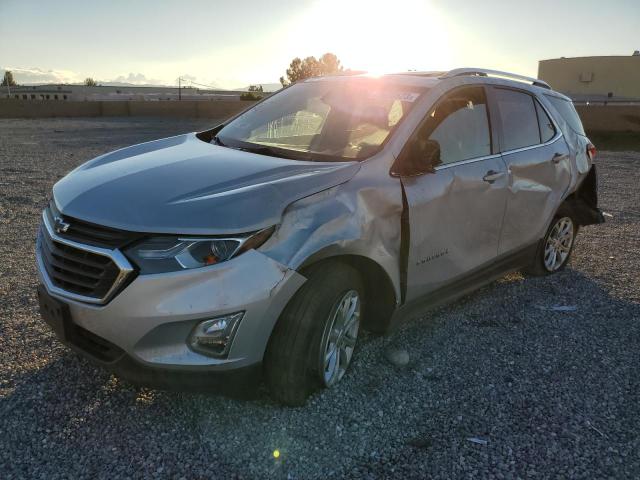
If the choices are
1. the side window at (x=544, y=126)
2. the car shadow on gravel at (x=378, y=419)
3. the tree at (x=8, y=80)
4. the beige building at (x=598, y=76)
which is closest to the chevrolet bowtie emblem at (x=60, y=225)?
the car shadow on gravel at (x=378, y=419)

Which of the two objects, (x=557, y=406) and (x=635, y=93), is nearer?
(x=557, y=406)

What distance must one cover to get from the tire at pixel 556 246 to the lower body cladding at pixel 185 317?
3.24 metres

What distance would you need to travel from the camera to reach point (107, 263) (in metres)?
2.51

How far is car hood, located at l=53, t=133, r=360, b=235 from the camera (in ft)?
8.24

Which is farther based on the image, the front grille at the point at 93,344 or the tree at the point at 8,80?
the tree at the point at 8,80

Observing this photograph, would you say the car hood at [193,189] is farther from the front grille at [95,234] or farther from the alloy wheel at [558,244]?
the alloy wheel at [558,244]

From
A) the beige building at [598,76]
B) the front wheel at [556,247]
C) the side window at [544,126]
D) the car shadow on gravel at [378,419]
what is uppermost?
the beige building at [598,76]

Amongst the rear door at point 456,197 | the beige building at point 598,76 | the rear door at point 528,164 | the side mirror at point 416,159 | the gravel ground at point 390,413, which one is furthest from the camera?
the beige building at point 598,76

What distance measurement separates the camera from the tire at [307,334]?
270 centimetres

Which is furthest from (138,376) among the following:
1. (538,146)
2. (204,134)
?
(538,146)

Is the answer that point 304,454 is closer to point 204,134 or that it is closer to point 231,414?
point 231,414

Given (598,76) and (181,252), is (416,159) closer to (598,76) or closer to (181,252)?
(181,252)

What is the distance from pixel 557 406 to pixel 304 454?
1.49 m

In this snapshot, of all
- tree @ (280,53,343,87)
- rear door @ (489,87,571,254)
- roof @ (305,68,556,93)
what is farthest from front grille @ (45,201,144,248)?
tree @ (280,53,343,87)
